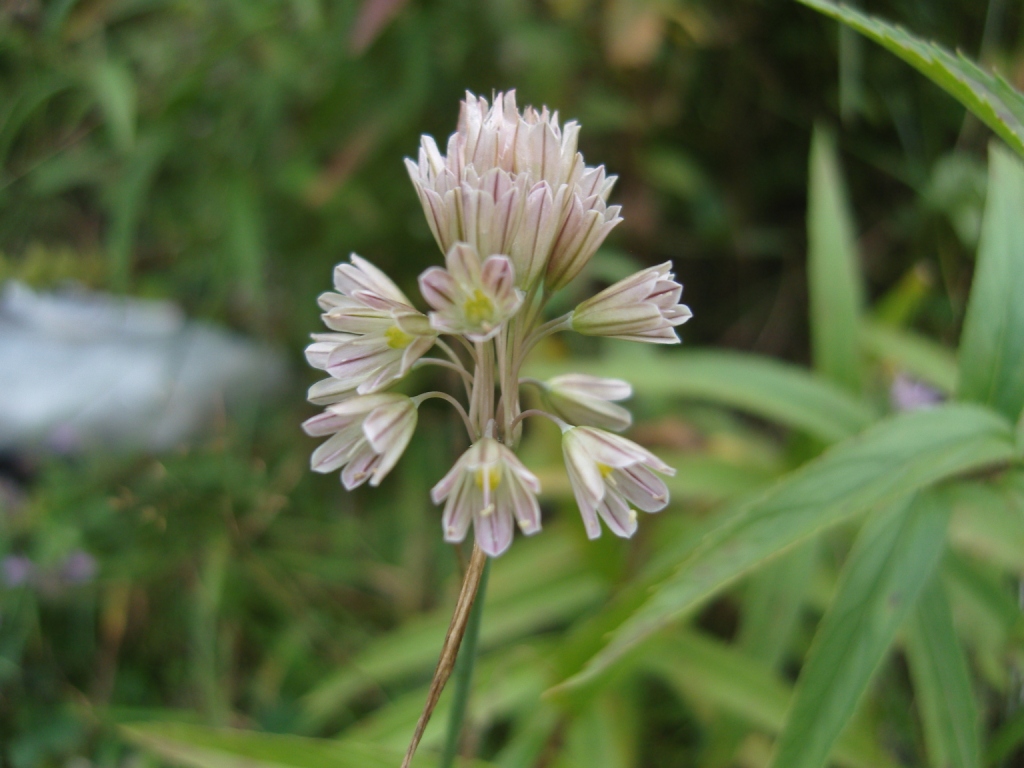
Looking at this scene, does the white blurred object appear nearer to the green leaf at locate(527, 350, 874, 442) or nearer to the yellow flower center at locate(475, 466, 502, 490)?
the green leaf at locate(527, 350, 874, 442)

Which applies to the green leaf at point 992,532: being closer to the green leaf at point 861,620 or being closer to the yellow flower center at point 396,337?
the green leaf at point 861,620

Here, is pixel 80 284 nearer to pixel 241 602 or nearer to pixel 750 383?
pixel 241 602

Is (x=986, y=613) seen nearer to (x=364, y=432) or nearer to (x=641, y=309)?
(x=641, y=309)

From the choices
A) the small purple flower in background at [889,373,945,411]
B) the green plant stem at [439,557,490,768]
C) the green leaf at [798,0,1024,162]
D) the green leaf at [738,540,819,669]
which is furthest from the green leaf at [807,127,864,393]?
the green plant stem at [439,557,490,768]

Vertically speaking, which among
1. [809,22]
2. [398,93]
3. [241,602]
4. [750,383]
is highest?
[809,22]

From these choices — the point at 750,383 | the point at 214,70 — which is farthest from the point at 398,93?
the point at 750,383

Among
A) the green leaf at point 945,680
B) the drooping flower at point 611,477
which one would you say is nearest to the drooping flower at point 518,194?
the drooping flower at point 611,477
